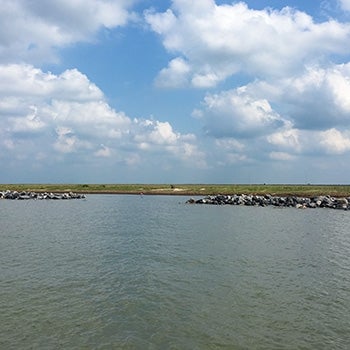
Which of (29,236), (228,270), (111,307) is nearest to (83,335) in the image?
(111,307)

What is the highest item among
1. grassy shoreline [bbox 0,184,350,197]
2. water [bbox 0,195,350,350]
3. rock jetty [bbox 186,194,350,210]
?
grassy shoreline [bbox 0,184,350,197]

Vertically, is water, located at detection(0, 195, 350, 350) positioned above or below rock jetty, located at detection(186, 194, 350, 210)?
below

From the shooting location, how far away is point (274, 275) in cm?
2273

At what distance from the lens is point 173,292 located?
19125 millimetres

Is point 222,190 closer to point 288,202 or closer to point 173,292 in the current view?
point 288,202

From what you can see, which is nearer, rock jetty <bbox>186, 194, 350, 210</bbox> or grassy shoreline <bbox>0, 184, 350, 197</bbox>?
rock jetty <bbox>186, 194, 350, 210</bbox>

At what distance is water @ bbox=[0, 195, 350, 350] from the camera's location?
13.9 m

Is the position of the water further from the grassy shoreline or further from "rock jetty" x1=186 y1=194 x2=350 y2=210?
the grassy shoreline

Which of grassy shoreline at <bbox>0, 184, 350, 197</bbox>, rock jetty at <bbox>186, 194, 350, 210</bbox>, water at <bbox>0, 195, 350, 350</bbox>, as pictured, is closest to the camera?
water at <bbox>0, 195, 350, 350</bbox>

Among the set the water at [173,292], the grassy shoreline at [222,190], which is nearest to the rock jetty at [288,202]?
the grassy shoreline at [222,190]

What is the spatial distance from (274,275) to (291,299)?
451 cm

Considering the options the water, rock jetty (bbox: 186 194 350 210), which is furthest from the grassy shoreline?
the water

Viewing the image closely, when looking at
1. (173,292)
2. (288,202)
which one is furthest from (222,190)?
(173,292)

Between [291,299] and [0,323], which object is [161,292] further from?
[0,323]
